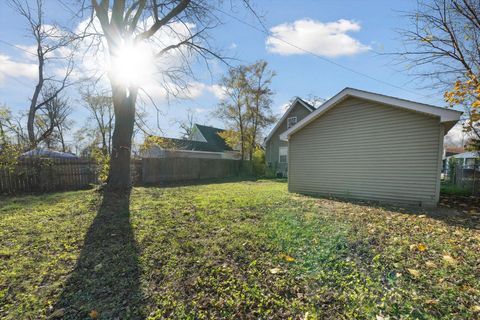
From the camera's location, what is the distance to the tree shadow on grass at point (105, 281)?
2.12m

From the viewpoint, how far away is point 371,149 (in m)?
7.49

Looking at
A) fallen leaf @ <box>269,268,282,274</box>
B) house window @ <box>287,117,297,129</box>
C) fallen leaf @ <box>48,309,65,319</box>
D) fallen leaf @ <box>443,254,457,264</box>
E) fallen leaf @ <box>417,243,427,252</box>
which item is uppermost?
house window @ <box>287,117,297,129</box>

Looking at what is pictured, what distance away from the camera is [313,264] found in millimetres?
2846

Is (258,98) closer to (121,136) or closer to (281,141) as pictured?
(281,141)

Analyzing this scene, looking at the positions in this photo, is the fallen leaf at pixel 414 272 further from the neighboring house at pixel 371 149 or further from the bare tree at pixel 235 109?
the bare tree at pixel 235 109

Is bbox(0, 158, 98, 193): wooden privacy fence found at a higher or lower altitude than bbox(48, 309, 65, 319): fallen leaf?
higher

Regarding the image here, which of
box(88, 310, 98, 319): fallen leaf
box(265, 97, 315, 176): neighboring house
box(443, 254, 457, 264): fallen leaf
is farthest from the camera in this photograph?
box(265, 97, 315, 176): neighboring house

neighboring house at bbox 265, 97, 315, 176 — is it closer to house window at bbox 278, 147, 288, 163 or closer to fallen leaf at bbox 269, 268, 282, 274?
house window at bbox 278, 147, 288, 163

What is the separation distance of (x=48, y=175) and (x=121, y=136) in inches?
158

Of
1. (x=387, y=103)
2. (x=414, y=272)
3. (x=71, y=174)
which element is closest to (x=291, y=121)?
(x=387, y=103)

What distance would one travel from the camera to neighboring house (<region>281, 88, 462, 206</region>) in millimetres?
6441

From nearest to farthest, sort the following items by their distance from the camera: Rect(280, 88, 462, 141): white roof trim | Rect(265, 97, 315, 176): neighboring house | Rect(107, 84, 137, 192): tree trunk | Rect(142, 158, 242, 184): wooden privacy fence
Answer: Rect(280, 88, 462, 141): white roof trim < Rect(107, 84, 137, 192): tree trunk < Rect(142, 158, 242, 184): wooden privacy fence < Rect(265, 97, 315, 176): neighboring house

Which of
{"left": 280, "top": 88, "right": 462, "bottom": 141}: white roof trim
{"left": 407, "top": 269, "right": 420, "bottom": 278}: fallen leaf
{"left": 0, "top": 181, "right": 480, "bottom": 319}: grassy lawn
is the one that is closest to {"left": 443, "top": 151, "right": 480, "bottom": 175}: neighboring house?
{"left": 280, "top": 88, "right": 462, "bottom": 141}: white roof trim

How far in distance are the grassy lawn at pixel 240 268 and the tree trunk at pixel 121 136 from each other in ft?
11.5
